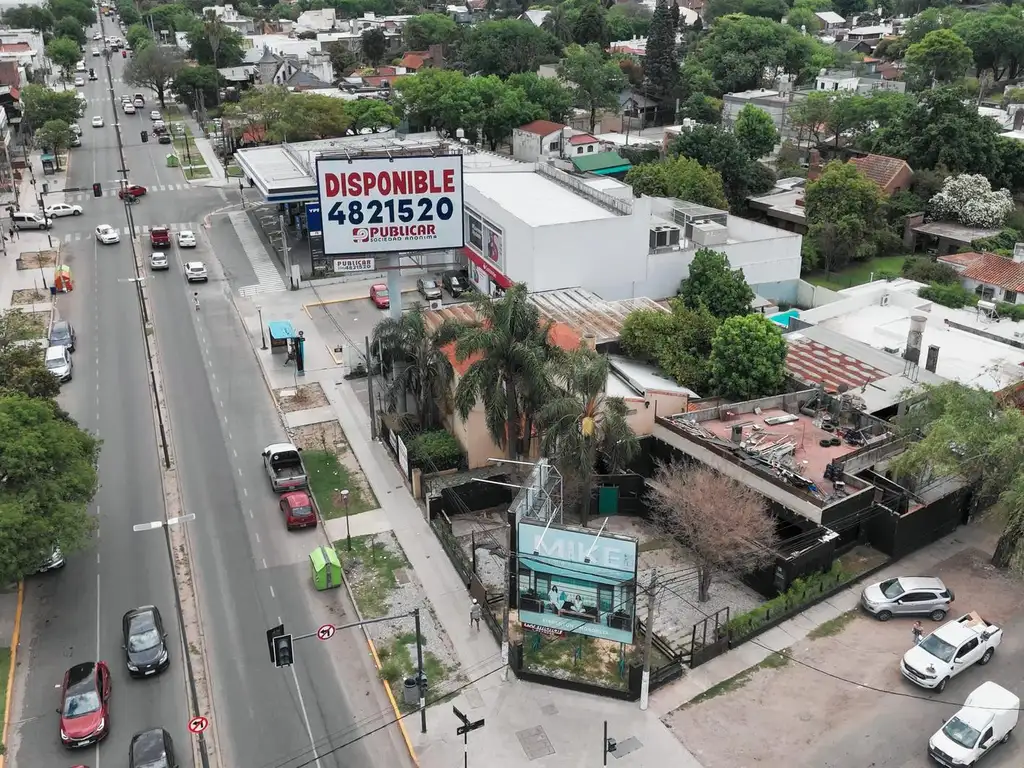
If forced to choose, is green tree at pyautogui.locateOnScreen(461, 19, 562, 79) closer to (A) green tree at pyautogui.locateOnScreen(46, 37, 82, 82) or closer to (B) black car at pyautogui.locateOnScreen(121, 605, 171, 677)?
(A) green tree at pyautogui.locateOnScreen(46, 37, 82, 82)

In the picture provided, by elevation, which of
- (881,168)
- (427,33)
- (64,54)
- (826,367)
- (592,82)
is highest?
(427,33)

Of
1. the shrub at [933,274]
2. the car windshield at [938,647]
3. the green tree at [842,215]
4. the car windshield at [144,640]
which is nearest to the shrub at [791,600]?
the car windshield at [938,647]

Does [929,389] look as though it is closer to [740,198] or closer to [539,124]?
[740,198]

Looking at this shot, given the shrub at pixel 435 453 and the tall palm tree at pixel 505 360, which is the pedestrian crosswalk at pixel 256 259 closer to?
the shrub at pixel 435 453

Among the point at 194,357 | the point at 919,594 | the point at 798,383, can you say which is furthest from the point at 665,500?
the point at 194,357

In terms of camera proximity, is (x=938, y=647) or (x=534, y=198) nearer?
(x=938, y=647)

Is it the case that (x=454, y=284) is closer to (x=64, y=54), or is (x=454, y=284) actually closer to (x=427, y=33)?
(x=427, y=33)

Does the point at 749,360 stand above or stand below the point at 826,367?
above

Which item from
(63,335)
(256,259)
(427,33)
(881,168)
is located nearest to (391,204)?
(63,335)
